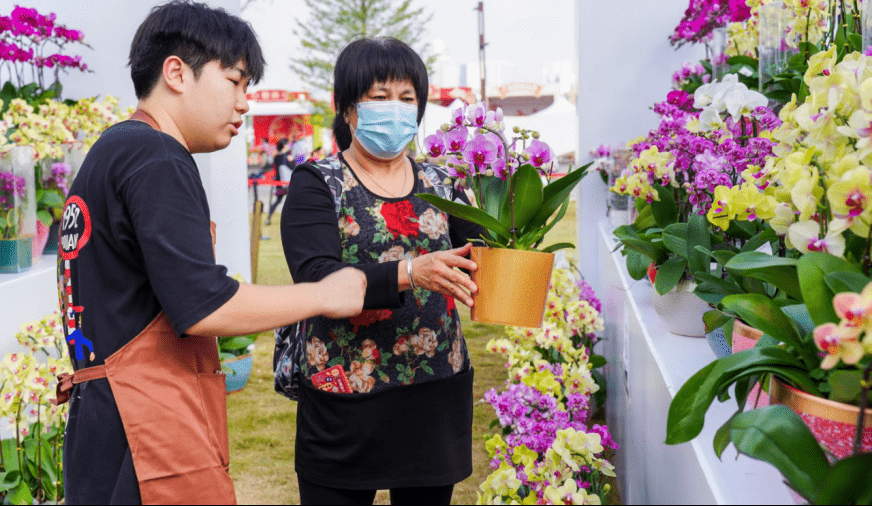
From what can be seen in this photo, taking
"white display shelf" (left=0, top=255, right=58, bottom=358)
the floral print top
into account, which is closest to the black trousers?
the floral print top

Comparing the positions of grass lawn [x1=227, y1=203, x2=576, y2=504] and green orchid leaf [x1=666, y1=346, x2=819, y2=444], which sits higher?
green orchid leaf [x1=666, y1=346, x2=819, y2=444]

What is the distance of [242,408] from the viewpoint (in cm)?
431

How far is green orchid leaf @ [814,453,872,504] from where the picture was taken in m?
0.68

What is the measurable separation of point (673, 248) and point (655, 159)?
0.33 m

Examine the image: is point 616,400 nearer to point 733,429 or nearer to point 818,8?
point 818,8

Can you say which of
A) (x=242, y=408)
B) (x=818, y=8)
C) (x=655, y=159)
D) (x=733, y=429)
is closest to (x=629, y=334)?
(x=655, y=159)

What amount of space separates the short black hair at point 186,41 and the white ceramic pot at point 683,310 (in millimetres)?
1011

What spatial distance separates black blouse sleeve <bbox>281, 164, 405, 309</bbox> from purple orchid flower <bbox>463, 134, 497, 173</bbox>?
0.92 ft

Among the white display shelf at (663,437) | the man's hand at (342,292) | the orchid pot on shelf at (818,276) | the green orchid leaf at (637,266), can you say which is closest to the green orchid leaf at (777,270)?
the orchid pot on shelf at (818,276)

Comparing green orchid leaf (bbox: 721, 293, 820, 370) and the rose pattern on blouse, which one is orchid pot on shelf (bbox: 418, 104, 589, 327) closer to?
the rose pattern on blouse

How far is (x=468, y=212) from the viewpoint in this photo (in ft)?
4.32

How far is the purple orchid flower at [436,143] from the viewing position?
141 centimetres

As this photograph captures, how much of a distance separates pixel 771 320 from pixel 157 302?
0.83 m

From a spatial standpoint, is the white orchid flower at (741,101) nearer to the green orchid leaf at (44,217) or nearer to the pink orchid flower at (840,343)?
the pink orchid flower at (840,343)
